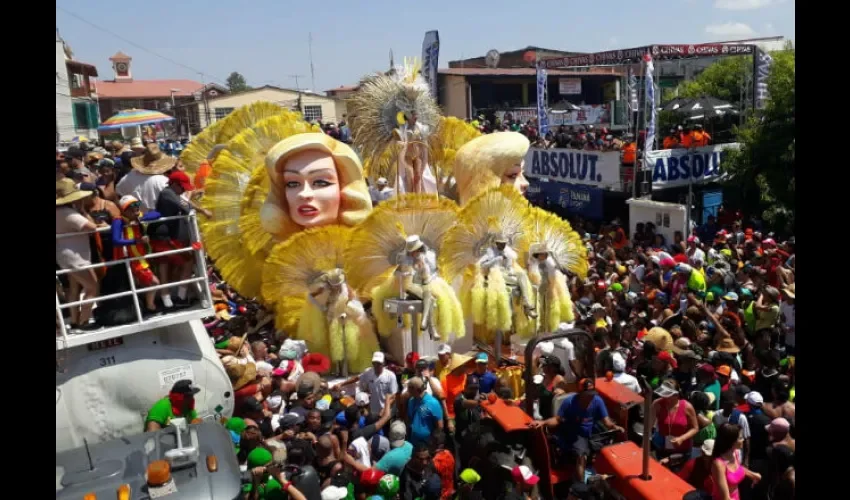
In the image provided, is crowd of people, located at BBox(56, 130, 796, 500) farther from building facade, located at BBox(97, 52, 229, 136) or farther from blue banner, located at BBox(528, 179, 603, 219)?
building facade, located at BBox(97, 52, 229, 136)

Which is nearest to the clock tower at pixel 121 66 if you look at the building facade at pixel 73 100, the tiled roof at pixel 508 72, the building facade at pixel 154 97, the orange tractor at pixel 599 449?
the building facade at pixel 154 97

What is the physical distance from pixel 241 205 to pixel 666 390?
21.7 feet

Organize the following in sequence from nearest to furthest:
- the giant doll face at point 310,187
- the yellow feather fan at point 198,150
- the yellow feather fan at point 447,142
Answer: the giant doll face at point 310,187 → the yellow feather fan at point 447,142 → the yellow feather fan at point 198,150

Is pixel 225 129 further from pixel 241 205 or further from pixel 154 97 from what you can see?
pixel 154 97

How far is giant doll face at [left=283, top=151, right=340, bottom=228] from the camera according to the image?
29.4ft

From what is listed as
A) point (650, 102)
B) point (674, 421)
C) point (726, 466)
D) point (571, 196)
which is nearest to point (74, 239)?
point (674, 421)

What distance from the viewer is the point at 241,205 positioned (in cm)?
989

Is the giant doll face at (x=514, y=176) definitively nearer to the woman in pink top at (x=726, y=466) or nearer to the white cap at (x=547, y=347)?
the white cap at (x=547, y=347)

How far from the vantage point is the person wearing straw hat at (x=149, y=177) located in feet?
24.9

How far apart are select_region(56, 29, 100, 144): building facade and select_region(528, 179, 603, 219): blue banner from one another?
21155mm

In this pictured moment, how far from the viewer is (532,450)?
5.25m

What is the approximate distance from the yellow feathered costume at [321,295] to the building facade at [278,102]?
2911 centimetres

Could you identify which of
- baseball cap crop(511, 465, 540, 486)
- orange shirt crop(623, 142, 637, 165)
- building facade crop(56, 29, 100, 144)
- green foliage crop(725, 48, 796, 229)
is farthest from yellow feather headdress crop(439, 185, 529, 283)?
building facade crop(56, 29, 100, 144)
